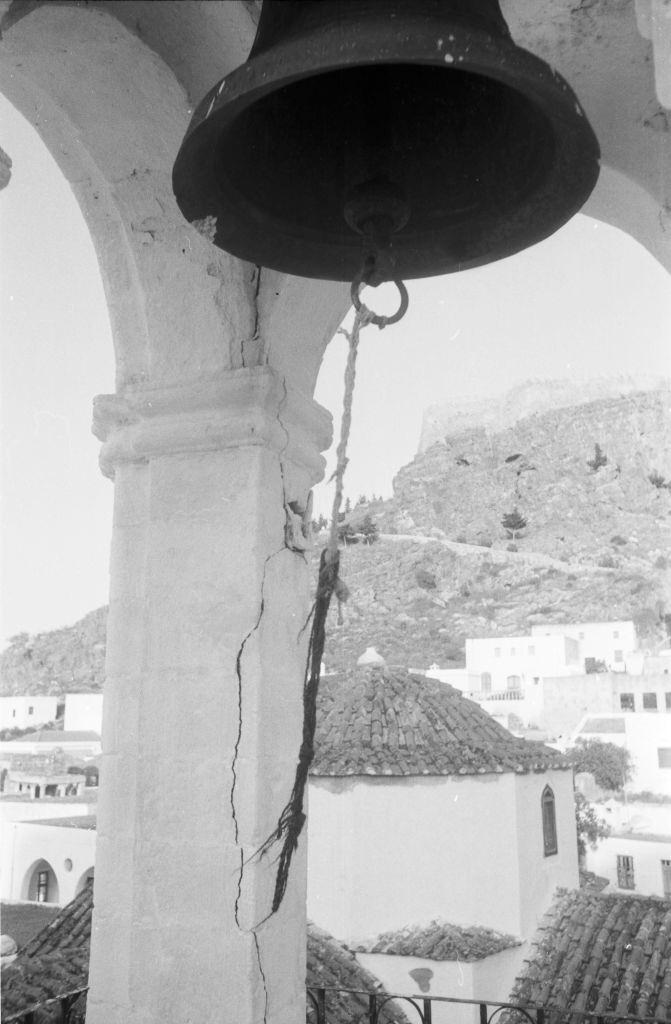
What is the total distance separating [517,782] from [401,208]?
9.40 m

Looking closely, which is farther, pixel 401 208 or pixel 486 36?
pixel 401 208

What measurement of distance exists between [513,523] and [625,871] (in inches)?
2232

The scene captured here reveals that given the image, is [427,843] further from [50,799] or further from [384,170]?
[50,799]

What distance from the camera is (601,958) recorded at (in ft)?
28.3

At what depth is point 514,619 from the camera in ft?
173

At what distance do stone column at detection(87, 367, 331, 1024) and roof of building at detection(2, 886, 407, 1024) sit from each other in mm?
2746

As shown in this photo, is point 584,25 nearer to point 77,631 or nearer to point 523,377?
point 77,631

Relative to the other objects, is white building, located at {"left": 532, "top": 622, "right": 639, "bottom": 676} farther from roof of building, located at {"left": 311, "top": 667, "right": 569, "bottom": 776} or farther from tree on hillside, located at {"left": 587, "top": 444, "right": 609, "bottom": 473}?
tree on hillside, located at {"left": 587, "top": 444, "right": 609, "bottom": 473}

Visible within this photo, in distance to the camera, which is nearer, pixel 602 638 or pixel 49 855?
pixel 49 855

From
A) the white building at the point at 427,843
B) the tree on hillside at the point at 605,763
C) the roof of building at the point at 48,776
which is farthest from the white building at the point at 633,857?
the roof of building at the point at 48,776

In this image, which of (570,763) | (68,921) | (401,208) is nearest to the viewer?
(401,208)

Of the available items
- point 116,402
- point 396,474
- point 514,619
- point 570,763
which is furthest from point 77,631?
point 396,474

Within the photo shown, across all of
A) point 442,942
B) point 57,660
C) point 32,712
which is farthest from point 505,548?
point 442,942

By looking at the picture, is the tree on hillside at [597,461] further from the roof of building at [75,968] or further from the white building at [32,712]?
the roof of building at [75,968]
